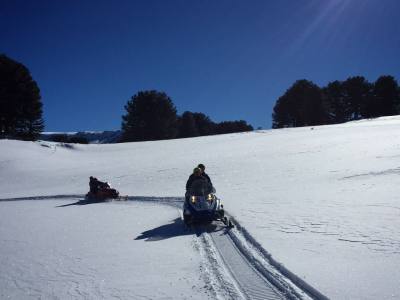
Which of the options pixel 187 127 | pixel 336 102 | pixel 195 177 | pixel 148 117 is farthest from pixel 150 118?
pixel 195 177

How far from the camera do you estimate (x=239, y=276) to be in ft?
21.0

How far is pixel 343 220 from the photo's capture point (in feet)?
32.5

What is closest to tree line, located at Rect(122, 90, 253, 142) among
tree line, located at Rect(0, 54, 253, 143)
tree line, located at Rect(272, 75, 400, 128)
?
tree line, located at Rect(0, 54, 253, 143)

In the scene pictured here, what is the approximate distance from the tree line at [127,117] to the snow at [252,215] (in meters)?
14.4

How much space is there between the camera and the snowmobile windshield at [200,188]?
39.3 ft

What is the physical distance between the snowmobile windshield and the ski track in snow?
276cm

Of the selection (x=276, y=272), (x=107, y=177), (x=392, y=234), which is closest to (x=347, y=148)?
(x=107, y=177)

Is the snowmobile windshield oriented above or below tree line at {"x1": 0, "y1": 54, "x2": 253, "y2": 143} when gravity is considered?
below

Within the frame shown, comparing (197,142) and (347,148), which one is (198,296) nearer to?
(347,148)

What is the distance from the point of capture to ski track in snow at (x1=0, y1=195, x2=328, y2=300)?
560cm

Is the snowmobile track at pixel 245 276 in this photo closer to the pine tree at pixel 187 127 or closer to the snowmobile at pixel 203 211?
the snowmobile at pixel 203 211

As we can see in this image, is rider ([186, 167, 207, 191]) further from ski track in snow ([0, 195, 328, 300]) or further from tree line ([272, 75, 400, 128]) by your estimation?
tree line ([272, 75, 400, 128])

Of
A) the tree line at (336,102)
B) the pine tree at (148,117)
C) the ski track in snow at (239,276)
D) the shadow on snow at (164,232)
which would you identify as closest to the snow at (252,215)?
the ski track in snow at (239,276)

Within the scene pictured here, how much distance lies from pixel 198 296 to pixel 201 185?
661 cm
